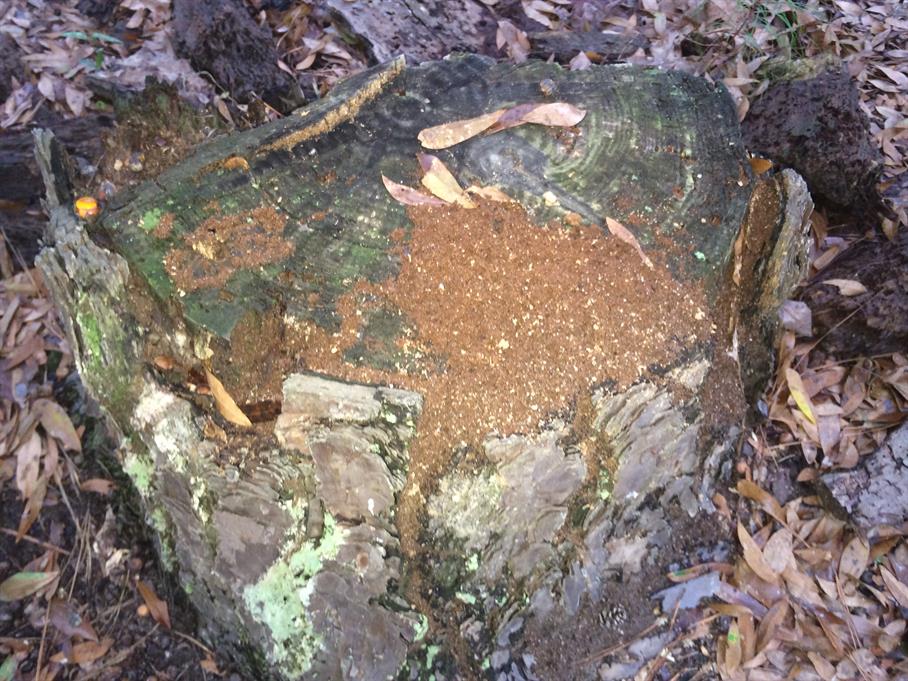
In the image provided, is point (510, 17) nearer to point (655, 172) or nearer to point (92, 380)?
point (655, 172)

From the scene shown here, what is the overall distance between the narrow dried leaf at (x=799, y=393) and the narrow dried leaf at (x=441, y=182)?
4.74 ft

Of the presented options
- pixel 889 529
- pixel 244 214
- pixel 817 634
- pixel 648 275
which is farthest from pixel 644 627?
pixel 244 214

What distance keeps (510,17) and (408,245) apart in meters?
2.37

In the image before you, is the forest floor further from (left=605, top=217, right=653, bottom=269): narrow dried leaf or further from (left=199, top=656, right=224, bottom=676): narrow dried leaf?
(left=605, top=217, right=653, bottom=269): narrow dried leaf

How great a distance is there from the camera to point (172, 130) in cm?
212

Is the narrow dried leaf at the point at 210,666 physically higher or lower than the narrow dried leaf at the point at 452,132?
lower

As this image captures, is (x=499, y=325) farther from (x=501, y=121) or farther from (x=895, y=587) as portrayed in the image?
(x=895, y=587)

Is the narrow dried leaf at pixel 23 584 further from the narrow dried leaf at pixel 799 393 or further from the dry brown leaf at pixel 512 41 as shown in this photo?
the dry brown leaf at pixel 512 41

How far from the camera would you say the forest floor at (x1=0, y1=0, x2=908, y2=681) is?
7.02ft

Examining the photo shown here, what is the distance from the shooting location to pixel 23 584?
2.29m

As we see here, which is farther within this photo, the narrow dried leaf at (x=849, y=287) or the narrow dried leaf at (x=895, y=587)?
the narrow dried leaf at (x=849, y=287)

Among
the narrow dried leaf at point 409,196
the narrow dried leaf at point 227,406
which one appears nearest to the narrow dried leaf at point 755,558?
the narrow dried leaf at point 409,196

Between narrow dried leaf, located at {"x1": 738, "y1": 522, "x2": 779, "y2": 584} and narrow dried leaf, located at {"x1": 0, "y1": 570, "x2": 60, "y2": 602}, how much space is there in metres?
2.28

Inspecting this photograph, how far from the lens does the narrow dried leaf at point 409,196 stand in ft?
5.88
